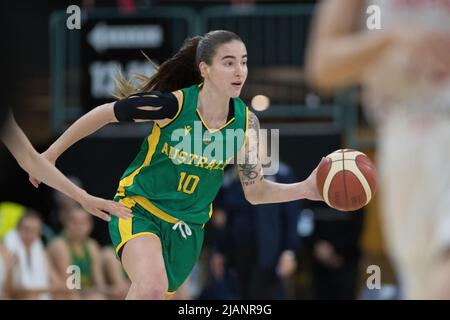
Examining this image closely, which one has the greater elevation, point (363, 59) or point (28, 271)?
point (363, 59)

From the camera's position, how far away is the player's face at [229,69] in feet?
22.8

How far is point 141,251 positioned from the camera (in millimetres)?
6691

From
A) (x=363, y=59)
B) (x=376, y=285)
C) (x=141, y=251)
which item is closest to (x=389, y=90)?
(x=363, y=59)

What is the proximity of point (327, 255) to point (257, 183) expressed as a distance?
14.9 ft

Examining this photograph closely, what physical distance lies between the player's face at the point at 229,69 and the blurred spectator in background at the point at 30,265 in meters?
3.24

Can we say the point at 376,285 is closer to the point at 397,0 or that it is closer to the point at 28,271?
the point at 28,271

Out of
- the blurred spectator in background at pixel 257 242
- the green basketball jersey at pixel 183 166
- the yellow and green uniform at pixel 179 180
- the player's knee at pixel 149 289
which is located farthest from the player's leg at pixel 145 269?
the blurred spectator in background at pixel 257 242

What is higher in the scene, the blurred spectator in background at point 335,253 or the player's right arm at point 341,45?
the player's right arm at point 341,45

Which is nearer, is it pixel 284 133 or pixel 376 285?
pixel 376 285

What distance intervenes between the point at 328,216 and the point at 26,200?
286cm
